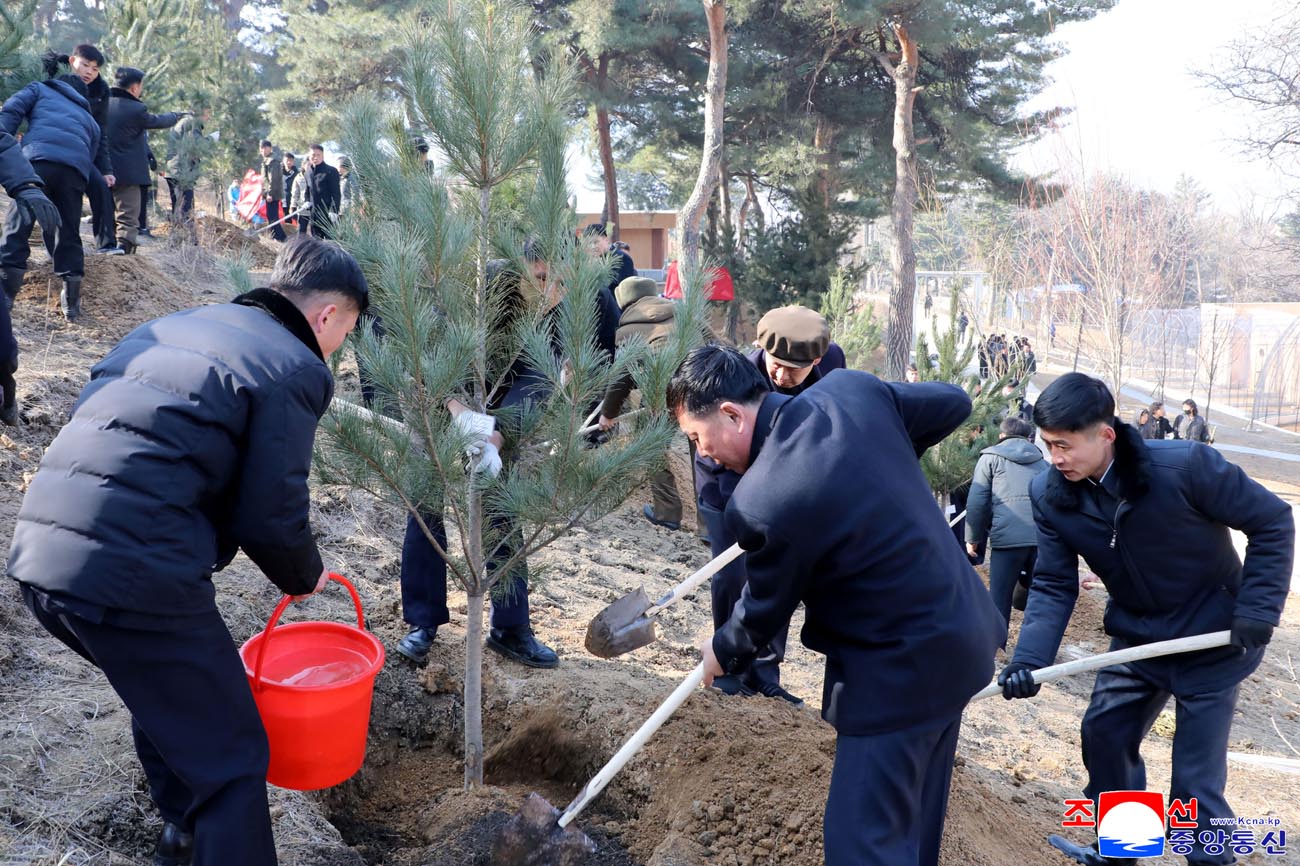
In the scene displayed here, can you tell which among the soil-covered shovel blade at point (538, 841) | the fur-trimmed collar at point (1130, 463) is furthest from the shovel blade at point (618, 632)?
the fur-trimmed collar at point (1130, 463)

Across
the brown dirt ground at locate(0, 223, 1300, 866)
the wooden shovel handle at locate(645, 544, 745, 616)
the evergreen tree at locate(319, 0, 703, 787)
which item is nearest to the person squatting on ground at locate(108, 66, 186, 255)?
the brown dirt ground at locate(0, 223, 1300, 866)

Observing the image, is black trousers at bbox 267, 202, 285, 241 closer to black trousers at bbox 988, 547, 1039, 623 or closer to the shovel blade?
black trousers at bbox 988, 547, 1039, 623

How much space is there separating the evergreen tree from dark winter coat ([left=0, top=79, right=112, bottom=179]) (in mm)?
4108

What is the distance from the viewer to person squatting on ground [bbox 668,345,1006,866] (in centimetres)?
205

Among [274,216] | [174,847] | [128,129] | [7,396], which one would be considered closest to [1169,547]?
[174,847]

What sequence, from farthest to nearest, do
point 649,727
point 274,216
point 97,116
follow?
point 274,216 < point 97,116 < point 649,727

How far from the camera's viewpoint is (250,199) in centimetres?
1441

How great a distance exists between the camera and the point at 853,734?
2156 mm

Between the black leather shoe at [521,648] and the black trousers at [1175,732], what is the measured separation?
78.3 inches

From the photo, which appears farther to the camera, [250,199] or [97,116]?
[250,199]

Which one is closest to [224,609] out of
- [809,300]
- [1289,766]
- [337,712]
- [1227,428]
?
[337,712]

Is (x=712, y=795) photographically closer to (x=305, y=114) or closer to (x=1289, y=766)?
(x=1289, y=766)

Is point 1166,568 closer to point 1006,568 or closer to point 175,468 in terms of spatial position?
point 175,468

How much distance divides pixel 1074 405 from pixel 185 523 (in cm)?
238
